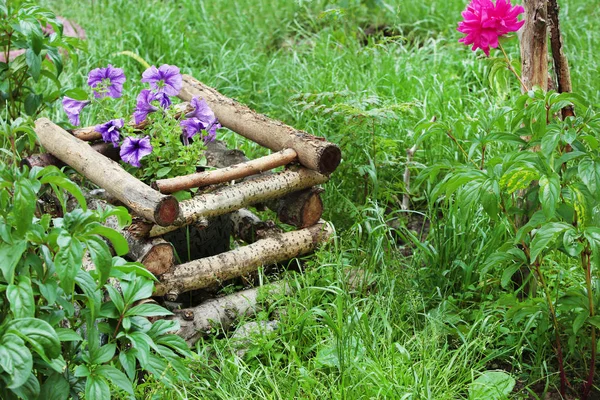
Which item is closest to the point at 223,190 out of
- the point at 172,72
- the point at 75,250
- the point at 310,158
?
the point at 310,158

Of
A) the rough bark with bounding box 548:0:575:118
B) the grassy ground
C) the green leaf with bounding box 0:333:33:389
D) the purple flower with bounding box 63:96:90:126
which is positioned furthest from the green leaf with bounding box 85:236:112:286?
the rough bark with bounding box 548:0:575:118

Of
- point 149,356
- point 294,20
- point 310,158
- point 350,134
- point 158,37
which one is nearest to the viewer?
point 149,356

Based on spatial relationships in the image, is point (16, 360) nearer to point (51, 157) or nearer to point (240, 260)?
point (240, 260)

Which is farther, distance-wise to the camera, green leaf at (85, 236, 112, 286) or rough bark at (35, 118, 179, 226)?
rough bark at (35, 118, 179, 226)

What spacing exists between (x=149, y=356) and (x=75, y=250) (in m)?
0.48

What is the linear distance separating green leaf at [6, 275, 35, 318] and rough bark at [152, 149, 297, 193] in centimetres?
127

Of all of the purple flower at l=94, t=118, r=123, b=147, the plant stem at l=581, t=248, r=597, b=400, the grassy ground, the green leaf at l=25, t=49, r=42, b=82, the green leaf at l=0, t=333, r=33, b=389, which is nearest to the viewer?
the green leaf at l=0, t=333, r=33, b=389

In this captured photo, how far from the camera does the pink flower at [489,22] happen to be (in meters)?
3.40

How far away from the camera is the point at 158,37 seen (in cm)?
630

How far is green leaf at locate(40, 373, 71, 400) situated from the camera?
254cm

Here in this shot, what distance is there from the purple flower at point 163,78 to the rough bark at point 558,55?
171 cm

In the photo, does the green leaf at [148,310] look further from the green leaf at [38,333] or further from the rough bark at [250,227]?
the rough bark at [250,227]

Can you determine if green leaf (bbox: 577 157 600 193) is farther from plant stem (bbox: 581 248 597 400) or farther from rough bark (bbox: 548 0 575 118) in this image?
rough bark (bbox: 548 0 575 118)

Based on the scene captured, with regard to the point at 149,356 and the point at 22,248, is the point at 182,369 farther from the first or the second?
the point at 22,248
